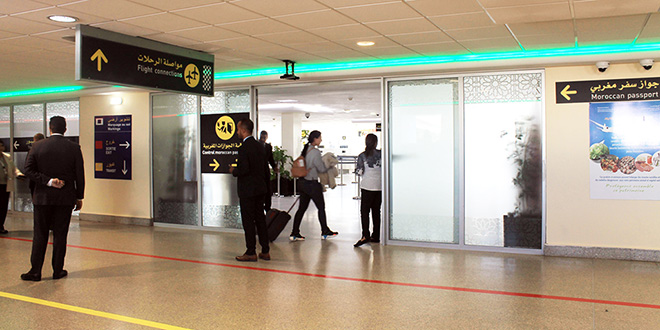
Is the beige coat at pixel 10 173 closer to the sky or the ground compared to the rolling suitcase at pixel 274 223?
closer to the sky

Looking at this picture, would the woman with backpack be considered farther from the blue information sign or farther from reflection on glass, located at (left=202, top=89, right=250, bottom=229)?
the blue information sign

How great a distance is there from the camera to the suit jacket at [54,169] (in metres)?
5.32

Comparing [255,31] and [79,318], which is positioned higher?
[255,31]

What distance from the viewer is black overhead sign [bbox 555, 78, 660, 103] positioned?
6395 millimetres

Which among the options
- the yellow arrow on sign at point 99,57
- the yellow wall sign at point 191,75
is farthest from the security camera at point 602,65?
the yellow arrow on sign at point 99,57

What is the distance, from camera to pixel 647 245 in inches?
252

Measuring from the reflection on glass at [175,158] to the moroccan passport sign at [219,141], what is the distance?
24 cm

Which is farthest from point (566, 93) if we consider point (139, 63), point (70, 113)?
point (70, 113)

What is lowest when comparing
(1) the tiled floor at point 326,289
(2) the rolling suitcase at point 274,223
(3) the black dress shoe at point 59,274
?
(1) the tiled floor at point 326,289

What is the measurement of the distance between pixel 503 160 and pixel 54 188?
5.24m

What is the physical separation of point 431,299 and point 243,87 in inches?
199

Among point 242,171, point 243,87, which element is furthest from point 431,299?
point 243,87

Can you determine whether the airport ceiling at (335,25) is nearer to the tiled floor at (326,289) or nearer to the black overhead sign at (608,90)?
the black overhead sign at (608,90)

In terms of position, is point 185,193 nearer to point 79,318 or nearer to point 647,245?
point 79,318
